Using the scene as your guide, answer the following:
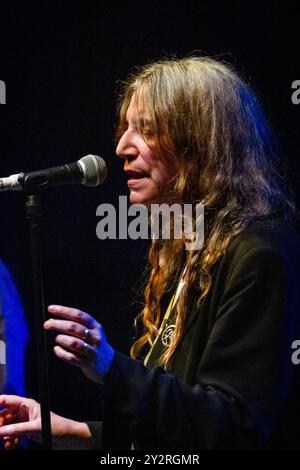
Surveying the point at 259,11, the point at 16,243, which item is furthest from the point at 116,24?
the point at 16,243

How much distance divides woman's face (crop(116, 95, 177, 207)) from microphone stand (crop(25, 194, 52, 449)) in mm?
386

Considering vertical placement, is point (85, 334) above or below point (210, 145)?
below

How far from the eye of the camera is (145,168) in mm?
1689

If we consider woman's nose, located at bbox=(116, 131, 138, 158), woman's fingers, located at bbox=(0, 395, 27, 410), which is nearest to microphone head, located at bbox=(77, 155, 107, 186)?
woman's nose, located at bbox=(116, 131, 138, 158)

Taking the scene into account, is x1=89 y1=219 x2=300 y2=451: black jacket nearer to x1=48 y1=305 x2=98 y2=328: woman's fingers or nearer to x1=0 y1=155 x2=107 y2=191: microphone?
x1=48 y1=305 x2=98 y2=328: woman's fingers

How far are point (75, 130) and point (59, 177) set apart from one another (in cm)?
122

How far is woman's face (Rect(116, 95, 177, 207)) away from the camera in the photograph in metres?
1.69

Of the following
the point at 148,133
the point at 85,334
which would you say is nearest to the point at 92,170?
the point at 148,133

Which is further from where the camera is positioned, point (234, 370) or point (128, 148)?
point (128, 148)

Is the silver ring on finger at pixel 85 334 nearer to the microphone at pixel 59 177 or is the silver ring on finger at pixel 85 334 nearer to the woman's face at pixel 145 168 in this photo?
the microphone at pixel 59 177

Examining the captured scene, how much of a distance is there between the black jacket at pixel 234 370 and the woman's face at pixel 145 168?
0.99 ft

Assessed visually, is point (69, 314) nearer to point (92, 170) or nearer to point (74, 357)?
point (74, 357)

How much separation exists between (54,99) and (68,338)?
168 cm

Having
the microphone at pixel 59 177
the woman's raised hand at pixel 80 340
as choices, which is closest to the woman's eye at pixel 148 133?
the microphone at pixel 59 177
